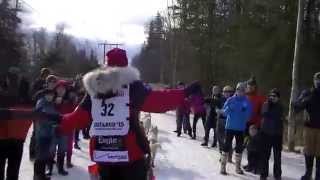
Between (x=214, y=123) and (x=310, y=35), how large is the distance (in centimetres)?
1342

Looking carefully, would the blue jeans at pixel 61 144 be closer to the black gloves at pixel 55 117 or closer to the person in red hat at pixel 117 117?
the black gloves at pixel 55 117

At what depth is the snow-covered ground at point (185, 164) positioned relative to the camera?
35.7ft

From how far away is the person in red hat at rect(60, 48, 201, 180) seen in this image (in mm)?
5035

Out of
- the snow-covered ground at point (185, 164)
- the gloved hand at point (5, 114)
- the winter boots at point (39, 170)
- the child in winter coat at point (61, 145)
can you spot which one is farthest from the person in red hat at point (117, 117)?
the snow-covered ground at point (185, 164)

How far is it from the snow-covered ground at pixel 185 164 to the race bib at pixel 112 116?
17.7 ft

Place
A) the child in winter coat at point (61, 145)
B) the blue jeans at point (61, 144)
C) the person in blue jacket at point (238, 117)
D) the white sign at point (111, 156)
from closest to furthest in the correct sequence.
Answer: the white sign at point (111, 156) → the child in winter coat at point (61, 145) → the blue jeans at point (61, 144) → the person in blue jacket at point (238, 117)

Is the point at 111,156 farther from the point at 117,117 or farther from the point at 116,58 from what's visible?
the point at 116,58

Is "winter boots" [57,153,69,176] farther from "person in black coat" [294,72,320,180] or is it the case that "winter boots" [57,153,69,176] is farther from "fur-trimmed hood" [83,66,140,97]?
"fur-trimmed hood" [83,66,140,97]

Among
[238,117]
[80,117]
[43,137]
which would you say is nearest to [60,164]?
[43,137]

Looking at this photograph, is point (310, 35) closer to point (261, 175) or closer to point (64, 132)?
point (261, 175)

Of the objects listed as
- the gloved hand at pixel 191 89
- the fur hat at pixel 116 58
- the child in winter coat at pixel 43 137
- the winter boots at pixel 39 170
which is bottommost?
the winter boots at pixel 39 170

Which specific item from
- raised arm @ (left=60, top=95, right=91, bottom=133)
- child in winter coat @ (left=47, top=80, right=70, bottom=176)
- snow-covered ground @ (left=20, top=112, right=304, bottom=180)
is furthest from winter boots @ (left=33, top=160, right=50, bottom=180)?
raised arm @ (left=60, top=95, right=91, bottom=133)

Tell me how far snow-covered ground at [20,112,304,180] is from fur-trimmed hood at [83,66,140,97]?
5444 mm

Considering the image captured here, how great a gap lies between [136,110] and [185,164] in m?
7.44
